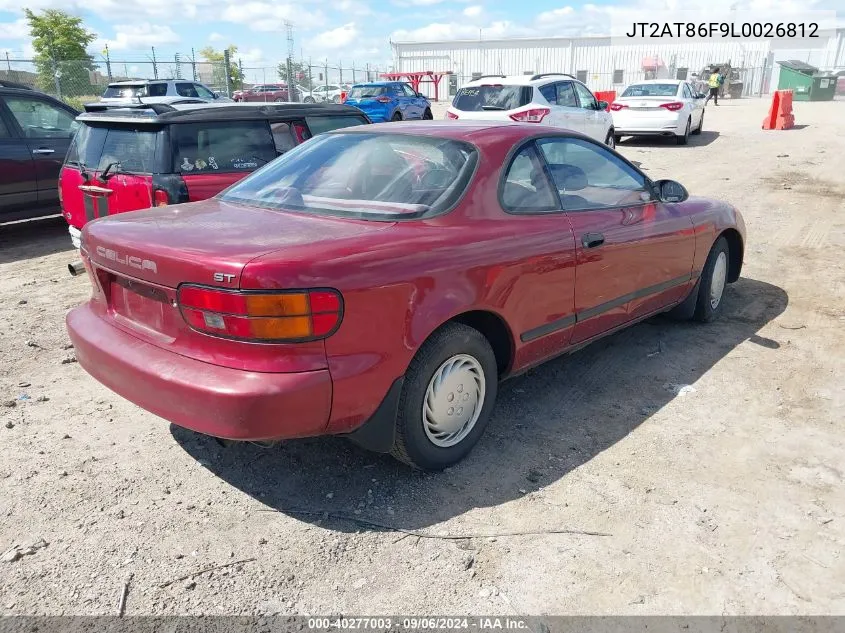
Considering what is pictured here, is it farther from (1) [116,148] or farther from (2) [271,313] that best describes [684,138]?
(2) [271,313]

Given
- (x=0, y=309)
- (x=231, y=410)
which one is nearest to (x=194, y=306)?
(x=231, y=410)

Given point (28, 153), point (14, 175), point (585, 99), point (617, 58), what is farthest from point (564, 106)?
point (617, 58)

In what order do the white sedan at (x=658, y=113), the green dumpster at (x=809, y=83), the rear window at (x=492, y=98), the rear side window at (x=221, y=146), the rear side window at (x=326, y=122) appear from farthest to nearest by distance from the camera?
the green dumpster at (x=809, y=83) → the white sedan at (x=658, y=113) → the rear window at (x=492, y=98) → the rear side window at (x=326, y=122) → the rear side window at (x=221, y=146)

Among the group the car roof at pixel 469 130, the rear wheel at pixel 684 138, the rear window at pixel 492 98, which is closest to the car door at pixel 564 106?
the rear window at pixel 492 98

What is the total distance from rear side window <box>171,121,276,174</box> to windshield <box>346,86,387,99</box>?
56.5ft

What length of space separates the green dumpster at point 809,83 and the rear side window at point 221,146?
36.1 m

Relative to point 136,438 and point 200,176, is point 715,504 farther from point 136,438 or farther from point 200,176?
point 200,176

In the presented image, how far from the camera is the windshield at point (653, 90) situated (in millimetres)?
16953

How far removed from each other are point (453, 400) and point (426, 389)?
0.81 feet

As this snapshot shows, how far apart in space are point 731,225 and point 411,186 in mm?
3029

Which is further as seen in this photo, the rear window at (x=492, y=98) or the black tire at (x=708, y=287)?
the rear window at (x=492, y=98)

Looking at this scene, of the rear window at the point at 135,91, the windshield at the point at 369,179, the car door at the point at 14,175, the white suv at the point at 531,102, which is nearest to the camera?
the windshield at the point at 369,179

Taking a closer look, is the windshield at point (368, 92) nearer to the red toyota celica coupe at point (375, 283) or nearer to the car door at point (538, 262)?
the red toyota celica coupe at point (375, 283)

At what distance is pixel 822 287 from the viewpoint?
6.07 metres
